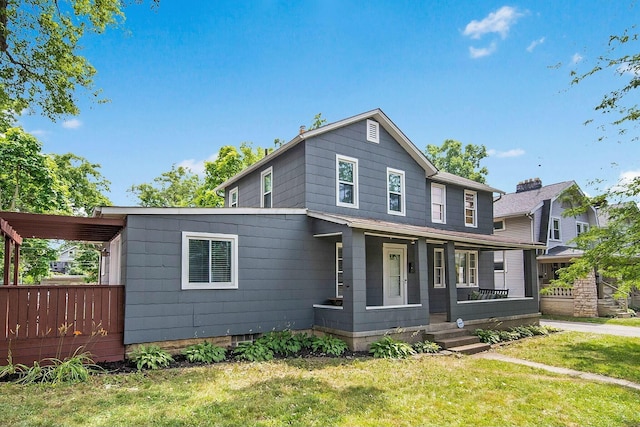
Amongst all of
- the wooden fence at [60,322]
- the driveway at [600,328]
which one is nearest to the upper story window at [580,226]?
the driveway at [600,328]

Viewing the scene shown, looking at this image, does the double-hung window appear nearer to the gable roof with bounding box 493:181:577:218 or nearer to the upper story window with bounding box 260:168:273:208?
the gable roof with bounding box 493:181:577:218

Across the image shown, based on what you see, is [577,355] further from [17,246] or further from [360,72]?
[17,246]

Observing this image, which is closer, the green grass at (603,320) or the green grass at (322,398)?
the green grass at (322,398)

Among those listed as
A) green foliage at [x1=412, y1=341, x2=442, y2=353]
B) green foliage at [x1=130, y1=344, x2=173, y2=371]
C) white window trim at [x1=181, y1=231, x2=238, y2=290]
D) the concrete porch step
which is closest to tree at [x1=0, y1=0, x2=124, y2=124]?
white window trim at [x1=181, y1=231, x2=238, y2=290]

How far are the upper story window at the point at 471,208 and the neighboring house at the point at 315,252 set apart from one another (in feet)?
2.94

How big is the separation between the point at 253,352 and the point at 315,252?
10.9 ft

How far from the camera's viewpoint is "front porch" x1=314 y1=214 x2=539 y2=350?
9.64 meters

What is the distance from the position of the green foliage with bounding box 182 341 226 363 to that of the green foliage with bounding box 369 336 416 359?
11.3 ft

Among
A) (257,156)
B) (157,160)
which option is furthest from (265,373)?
(157,160)

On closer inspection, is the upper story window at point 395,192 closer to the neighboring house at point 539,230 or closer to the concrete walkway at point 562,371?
the concrete walkway at point 562,371

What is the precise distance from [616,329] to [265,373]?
14.2 metres

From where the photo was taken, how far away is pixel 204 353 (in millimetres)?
8430

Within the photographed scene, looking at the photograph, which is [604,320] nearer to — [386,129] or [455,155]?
[386,129]

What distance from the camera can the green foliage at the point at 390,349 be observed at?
30.0 feet
